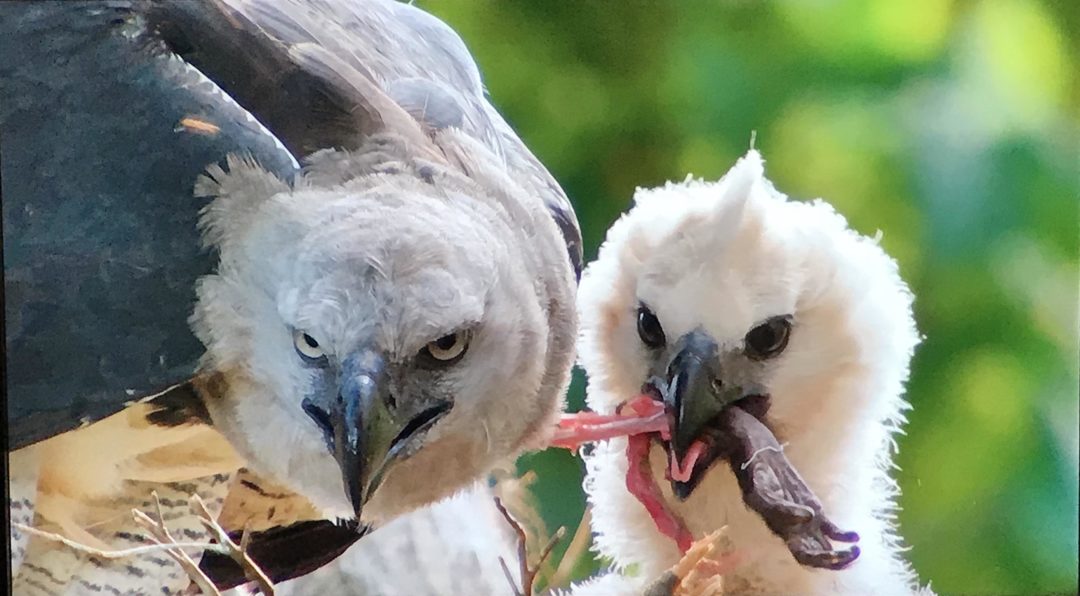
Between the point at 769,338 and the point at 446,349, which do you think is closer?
the point at 446,349

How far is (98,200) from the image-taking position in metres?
0.91

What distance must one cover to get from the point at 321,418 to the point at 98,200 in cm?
26

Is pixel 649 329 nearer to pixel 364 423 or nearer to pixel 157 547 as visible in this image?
pixel 364 423

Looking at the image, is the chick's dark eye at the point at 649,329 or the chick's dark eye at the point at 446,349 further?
the chick's dark eye at the point at 649,329

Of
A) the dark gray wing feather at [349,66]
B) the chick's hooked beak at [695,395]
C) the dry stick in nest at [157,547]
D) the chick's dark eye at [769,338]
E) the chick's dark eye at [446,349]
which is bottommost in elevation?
the dry stick in nest at [157,547]

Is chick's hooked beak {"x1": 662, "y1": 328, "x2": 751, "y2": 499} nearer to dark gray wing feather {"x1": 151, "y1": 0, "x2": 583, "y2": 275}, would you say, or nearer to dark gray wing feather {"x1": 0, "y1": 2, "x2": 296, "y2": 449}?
dark gray wing feather {"x1": 151, "y1": 0, "x2": 583, "y2": 275}

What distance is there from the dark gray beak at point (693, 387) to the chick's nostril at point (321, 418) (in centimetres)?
33

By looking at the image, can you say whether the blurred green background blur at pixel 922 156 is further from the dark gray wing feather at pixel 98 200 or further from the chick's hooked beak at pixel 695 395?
the dark gray wing feather at pixel 98 200

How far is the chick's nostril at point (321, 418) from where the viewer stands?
0.89 meters

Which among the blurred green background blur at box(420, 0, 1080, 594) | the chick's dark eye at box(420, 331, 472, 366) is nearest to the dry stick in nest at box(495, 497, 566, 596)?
the blurred green background blur at box(420, 0, 1080, 594)

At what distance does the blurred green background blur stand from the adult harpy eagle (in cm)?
14

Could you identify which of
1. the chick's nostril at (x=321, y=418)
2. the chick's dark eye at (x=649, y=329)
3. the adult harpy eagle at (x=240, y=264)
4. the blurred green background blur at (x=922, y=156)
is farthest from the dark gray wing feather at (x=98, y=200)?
the chick's dark eye at (x=649, y=329)

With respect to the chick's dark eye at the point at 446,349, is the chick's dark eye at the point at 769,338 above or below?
below

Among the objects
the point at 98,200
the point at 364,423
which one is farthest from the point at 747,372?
the point at 98,200
